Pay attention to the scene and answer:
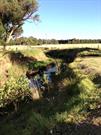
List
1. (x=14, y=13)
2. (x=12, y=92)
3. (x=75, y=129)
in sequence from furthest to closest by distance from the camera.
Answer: (x=14, y=13), (x=12, y=92), (x=75, y=129)

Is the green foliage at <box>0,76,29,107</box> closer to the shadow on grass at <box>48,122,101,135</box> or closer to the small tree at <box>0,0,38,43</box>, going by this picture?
the shadow on grass at <box>48,122,101,135</box>

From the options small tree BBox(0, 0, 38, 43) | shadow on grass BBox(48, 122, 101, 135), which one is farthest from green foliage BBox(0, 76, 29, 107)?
small tree BBox(0, 0, 38, 43)

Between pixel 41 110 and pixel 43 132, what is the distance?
5571 mm

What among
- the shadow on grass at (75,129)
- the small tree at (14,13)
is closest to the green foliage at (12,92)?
the shadow on grass at (75,129)

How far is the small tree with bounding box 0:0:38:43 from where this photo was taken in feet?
230

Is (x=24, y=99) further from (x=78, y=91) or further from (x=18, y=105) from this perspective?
(x=78, y=91)

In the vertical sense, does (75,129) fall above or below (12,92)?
above

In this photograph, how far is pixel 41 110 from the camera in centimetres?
2041

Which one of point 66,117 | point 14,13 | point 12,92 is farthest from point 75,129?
point 14,13

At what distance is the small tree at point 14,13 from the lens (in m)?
70.2

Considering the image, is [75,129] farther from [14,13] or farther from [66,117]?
[14,13]

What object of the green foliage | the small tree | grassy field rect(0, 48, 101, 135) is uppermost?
the small tree

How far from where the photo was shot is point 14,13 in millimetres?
70875

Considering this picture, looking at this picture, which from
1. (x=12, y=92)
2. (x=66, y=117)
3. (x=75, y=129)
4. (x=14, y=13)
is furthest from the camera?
(x=14, y=13)
